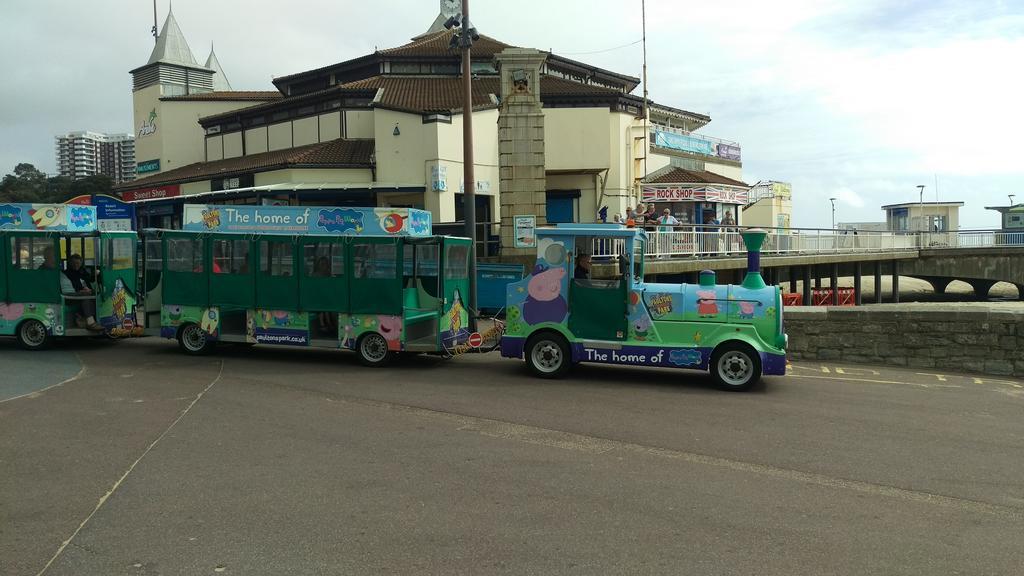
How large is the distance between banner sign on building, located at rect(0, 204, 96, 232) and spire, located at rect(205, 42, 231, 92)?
1609 inches

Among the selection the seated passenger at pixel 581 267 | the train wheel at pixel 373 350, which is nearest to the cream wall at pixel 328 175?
the train wheel at pixel 373 350

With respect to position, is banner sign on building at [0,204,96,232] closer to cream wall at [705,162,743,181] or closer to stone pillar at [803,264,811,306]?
stone pillar at [803,264,811,306]

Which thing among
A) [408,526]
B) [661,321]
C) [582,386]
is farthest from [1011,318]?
[408,526]

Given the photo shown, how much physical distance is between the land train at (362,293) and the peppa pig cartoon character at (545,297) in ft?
0.07

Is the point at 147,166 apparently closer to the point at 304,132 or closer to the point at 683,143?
the point at 304,132

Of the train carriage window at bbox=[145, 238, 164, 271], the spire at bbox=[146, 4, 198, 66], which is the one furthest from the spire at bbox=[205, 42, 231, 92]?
the train carriage window at bbox=[145, 238, 164, 271]

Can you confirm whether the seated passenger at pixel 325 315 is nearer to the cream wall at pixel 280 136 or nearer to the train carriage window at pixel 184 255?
the train carriage window at pixel 184 255

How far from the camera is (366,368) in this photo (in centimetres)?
1343

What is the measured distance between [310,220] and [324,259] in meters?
0.89

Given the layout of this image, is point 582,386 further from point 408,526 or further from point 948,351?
point 948,351

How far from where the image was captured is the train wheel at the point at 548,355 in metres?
12.3

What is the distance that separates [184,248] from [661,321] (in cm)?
892

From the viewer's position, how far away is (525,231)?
2188 centimetres

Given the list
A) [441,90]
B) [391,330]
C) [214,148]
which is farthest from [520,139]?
[214,148]
